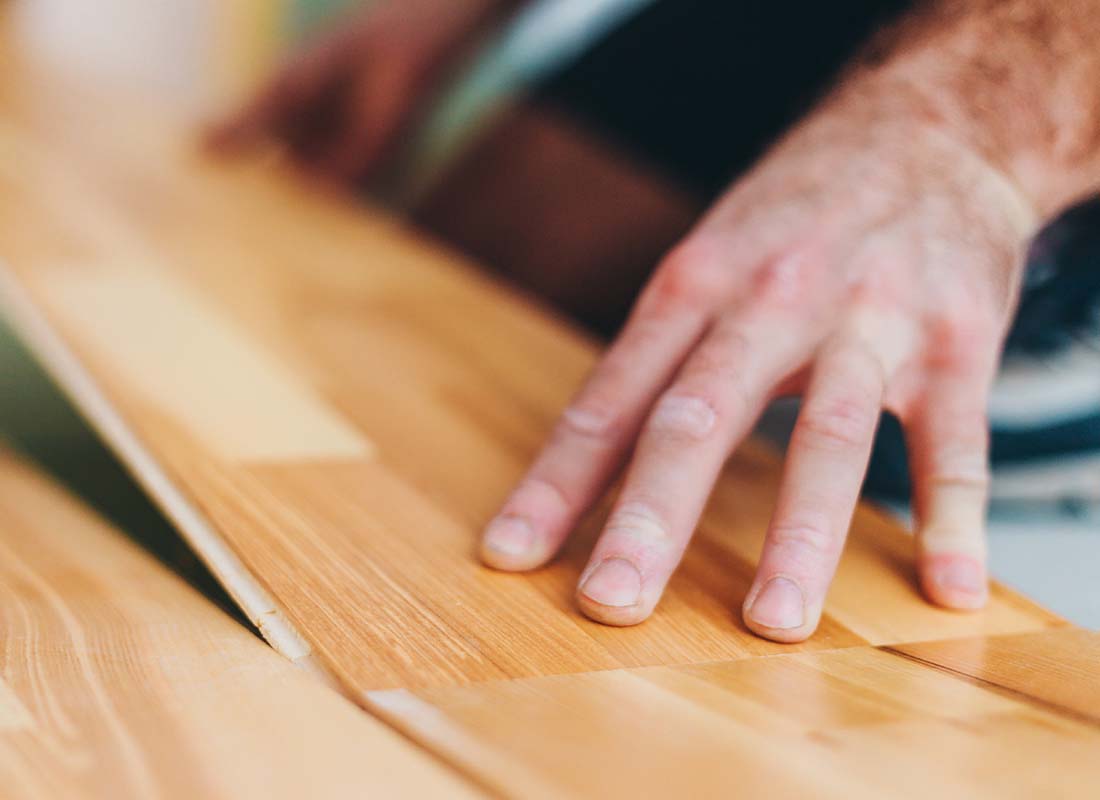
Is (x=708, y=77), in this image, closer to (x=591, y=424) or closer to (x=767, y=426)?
(x=767, y=426)

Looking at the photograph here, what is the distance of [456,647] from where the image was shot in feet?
1.40

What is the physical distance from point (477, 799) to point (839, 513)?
0.80ft

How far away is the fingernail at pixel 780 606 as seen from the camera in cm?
46

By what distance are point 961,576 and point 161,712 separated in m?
0.38

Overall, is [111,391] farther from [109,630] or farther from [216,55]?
[216,55]

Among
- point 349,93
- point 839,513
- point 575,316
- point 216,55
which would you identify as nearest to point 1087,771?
point 839,513

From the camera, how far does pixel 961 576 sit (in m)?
0.53

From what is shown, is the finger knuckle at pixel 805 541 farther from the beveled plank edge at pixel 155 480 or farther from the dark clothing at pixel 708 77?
the dark clothing at pixel 708 77

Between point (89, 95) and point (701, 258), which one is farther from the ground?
point (89, 95)

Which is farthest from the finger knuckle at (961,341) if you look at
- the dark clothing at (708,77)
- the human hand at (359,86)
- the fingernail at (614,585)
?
the human hand at (359,86)

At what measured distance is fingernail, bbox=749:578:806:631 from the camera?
1.52 feet

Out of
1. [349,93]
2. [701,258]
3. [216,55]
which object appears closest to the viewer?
[701,258]

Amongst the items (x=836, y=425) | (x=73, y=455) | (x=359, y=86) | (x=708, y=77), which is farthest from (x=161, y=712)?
(x=359, y=86)

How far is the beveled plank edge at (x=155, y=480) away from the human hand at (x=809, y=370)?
0.12 meters
